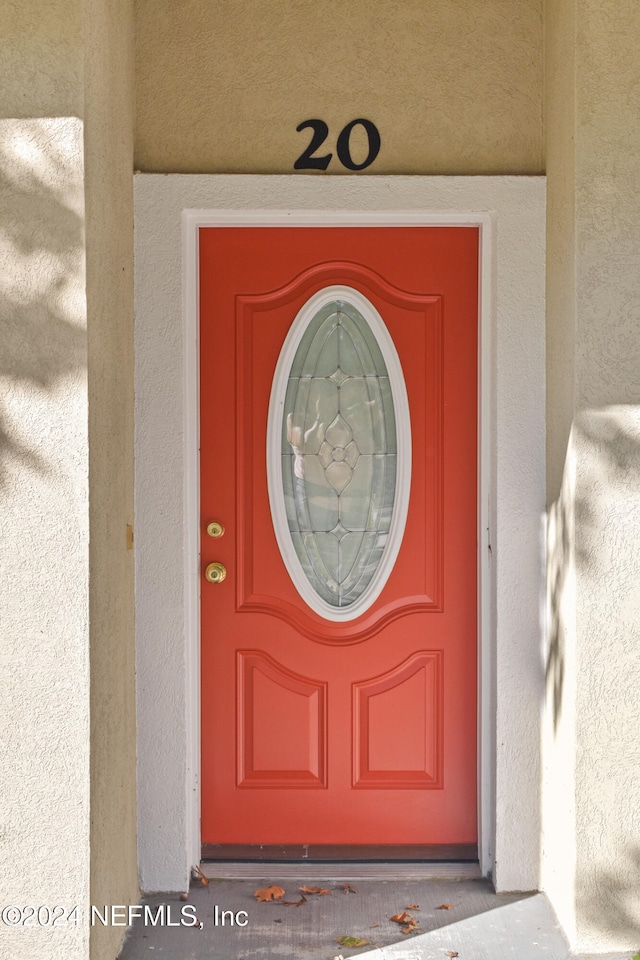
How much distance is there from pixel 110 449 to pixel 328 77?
146 cm

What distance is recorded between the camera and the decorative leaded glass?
3367 millimetres

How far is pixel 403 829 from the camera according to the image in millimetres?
3416

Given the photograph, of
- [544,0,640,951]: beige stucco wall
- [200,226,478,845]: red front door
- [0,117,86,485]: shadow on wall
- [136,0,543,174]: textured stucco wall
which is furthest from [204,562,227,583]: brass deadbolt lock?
[136,0,543,174]: textured stucco wall

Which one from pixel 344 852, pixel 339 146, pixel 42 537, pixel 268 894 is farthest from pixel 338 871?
pixel 339 146

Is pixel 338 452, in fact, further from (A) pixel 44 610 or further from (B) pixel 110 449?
(A) pixel 44 610

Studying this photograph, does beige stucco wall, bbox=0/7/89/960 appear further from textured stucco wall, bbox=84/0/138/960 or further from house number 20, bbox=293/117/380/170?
house number 20, bbox=293/117/380/170

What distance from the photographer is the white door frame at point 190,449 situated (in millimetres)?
3186

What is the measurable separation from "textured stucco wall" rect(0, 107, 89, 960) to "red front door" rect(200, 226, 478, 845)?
2.93 feet

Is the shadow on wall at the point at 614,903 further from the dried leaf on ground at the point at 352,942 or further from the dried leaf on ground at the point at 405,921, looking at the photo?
the dried leaf on ground at the point at 352,942

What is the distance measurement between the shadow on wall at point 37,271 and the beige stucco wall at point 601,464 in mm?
1464

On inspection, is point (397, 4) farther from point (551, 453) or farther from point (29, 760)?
point (29, 760)

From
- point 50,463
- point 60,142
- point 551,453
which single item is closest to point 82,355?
point 50,463

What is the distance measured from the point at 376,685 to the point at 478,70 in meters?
2.15

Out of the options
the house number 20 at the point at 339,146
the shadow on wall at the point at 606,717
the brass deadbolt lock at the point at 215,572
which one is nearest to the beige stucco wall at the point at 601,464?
the shadow on wall at the point at 606,717
